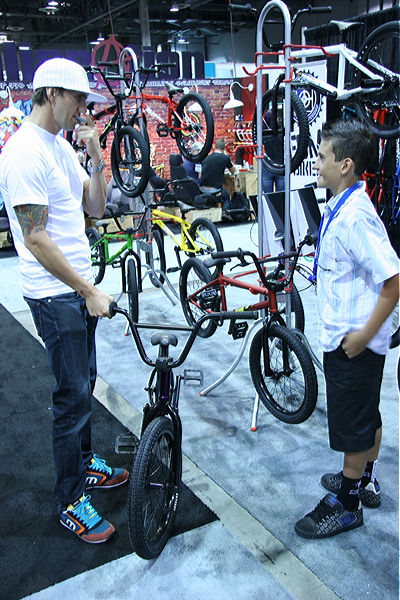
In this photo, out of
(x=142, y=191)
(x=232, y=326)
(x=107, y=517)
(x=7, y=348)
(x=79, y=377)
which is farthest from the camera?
(x=142, y=191)

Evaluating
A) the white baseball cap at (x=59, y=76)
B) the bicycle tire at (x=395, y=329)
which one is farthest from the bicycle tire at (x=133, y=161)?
the bicycle tire at (x=395, y=329)

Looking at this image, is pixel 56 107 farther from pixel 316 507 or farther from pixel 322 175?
pixel 316 507

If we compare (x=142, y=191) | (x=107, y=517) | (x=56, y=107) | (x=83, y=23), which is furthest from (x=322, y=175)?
(x=83, y=23)

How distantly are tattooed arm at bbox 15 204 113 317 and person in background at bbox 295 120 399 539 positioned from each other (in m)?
0.83

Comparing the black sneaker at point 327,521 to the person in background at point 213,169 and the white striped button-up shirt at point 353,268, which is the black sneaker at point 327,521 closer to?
the white striped button-up shirt at point 353,268

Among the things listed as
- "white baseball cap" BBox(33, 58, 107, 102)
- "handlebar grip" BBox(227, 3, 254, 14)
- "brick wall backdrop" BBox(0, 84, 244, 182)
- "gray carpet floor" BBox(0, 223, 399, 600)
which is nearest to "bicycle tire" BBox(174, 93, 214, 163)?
"handlebar grip" BBox(227, 3, 254, 14)

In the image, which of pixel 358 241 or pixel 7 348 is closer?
pixel 358 241

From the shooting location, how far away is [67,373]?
6.25ft

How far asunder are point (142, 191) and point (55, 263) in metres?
2.91

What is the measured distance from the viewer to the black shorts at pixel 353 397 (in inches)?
68.4

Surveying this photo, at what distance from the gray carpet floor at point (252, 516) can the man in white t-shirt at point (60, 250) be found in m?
0.31

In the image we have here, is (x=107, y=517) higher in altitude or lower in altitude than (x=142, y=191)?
lower

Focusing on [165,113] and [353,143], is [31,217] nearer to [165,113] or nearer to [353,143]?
[353,143]

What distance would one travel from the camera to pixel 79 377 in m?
1.94
